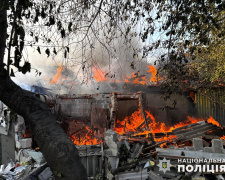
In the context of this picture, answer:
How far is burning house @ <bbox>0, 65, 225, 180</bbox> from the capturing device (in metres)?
6.19

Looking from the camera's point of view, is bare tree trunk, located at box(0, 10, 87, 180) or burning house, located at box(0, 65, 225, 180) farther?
burning house, located at box(0, 65, 225, 180)

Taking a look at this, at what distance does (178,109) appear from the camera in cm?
1576

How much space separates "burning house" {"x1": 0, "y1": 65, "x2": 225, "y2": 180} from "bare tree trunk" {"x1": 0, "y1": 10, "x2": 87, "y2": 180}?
62cm

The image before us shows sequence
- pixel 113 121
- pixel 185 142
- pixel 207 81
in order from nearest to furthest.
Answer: pixel 185 142
pixel 113 121
pixel 207 81

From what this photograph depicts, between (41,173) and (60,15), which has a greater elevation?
(60,15)

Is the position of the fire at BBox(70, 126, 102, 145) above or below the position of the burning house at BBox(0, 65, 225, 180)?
below

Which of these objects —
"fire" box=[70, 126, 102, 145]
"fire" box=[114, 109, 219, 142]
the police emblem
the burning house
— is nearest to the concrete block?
the burning house

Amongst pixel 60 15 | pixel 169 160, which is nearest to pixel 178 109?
pixel 169 160

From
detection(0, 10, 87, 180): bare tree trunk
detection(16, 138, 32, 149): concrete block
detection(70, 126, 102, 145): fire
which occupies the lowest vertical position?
detection(70, 126, 102, 145): fire

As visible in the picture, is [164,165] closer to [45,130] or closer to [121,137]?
[121,137]

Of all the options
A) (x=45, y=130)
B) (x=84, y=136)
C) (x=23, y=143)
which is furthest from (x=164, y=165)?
(x=84, y=136)

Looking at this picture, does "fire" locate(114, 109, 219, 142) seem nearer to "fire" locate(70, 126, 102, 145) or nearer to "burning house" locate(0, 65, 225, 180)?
"burning house" locate(0, 65, 225, 180)

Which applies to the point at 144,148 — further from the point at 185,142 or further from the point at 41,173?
the point at 41,173

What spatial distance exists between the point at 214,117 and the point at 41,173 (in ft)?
42.0
